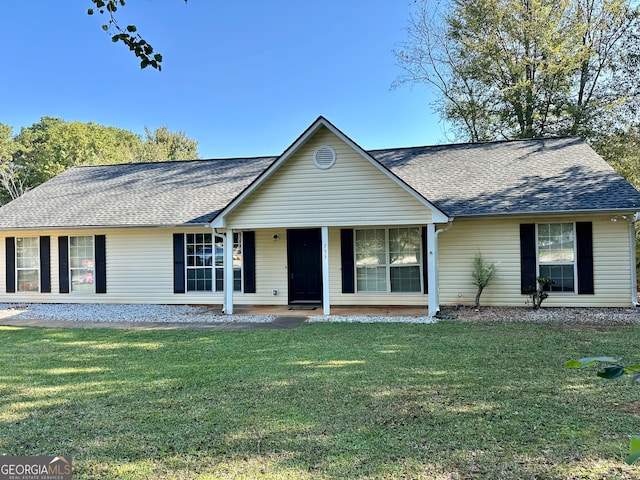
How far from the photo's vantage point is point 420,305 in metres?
11.2

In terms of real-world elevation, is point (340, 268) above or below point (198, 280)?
above

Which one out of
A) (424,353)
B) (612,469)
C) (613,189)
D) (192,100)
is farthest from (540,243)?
(192,100)

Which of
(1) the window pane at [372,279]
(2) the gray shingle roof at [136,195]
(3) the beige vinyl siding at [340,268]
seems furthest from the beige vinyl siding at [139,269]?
(1) the window pane at [372,279]

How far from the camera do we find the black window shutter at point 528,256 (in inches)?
414

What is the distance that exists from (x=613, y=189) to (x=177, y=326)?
36.7 feet

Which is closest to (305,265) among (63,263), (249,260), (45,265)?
(249,260)

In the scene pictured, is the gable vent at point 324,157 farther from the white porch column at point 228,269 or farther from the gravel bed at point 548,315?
the gravel bed at point 548,315

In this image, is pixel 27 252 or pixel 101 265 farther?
pixel 27 252

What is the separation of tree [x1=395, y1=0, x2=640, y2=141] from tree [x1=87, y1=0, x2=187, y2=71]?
67.2ft

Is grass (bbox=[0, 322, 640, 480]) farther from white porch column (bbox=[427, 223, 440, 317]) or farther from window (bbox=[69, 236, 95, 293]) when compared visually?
window (bbox=[69, 236, 95, 293])

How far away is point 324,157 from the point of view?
32.6 feet

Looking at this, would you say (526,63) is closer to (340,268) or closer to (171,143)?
(340,268)

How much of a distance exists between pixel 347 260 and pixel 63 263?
352 inches

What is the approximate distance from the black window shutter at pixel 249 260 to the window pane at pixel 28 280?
6916mm
